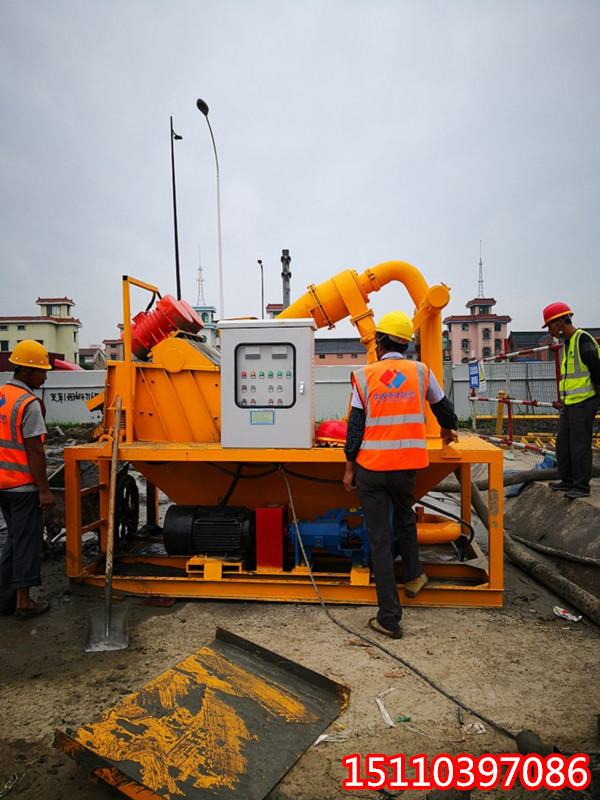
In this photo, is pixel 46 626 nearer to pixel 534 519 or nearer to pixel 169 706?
pixel 169 706

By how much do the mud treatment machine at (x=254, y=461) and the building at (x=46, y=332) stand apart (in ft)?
160

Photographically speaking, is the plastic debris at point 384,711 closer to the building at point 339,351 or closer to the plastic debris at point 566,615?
the plastic debris at point 566,615

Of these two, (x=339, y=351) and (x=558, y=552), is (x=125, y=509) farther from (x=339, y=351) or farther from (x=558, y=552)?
(x=339, y=351)

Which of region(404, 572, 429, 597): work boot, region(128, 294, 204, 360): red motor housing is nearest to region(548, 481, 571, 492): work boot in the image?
region(404, 572, 429, 597): work boot

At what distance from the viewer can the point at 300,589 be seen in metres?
4.37

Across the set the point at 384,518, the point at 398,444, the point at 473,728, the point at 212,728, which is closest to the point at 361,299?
the point at 398,444

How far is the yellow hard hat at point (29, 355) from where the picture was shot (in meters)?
4.20

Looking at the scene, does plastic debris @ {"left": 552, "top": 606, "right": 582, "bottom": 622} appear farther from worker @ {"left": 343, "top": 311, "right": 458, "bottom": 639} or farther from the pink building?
the pink building

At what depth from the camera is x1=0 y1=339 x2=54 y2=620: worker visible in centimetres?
408

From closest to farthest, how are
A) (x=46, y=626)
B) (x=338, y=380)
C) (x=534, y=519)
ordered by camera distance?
(x=46, y=626) → (x=534, y=519) → (x=338, y=380)

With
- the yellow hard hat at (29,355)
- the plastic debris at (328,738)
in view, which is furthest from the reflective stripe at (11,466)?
the plastic debris at (328,738)

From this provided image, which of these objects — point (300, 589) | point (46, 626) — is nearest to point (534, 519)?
point (300, 589)

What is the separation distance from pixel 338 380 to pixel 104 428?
1545 cm

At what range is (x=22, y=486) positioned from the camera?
13.5 feet
